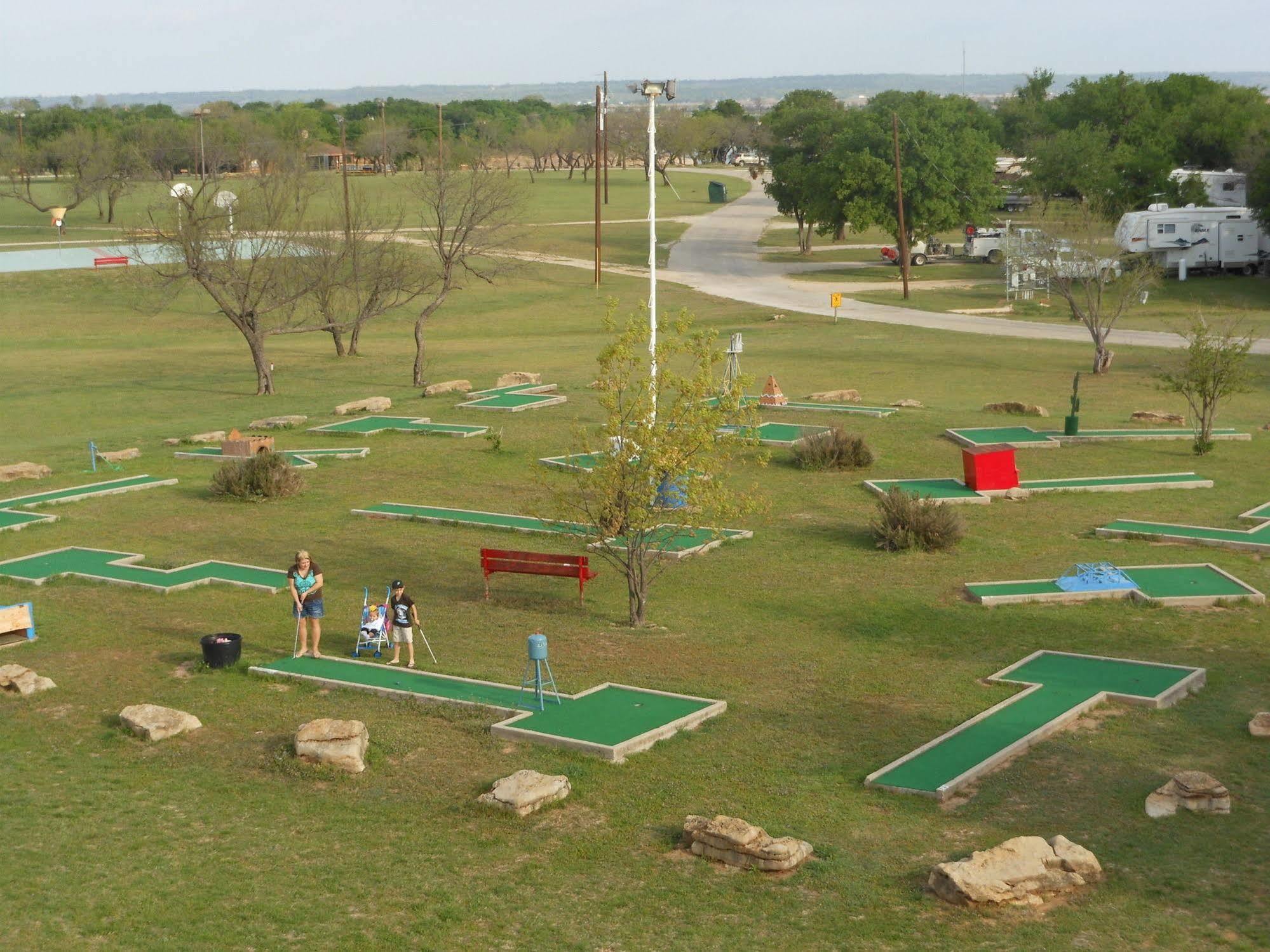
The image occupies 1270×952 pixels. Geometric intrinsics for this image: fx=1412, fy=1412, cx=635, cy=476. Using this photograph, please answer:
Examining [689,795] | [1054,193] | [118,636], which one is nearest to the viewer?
[689,795]

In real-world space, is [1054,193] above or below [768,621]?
above

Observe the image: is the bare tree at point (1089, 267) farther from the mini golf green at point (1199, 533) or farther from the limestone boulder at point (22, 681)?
the limestone boulder at point (22, 681)

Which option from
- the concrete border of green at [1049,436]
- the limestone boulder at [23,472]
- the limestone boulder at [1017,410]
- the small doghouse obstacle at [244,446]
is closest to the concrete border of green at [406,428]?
the small doghouse obstacle at [244,446]

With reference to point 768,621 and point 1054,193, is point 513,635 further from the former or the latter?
point 1054,193

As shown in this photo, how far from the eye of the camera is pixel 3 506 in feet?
79.0

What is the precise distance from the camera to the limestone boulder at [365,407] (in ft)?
109

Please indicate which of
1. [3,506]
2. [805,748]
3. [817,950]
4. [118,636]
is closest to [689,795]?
[805,748]

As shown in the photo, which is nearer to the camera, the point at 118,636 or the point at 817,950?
the point at 817,950

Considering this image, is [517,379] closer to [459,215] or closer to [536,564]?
[459,215]

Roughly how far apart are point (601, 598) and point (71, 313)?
149 feet

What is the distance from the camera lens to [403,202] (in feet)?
238

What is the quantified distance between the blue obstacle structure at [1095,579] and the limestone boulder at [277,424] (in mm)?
18796

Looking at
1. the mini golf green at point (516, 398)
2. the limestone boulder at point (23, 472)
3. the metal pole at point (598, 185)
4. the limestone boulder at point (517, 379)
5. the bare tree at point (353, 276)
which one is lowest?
the limestone boulder at point (23, 472)

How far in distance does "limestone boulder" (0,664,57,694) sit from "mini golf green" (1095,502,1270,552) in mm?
14965
